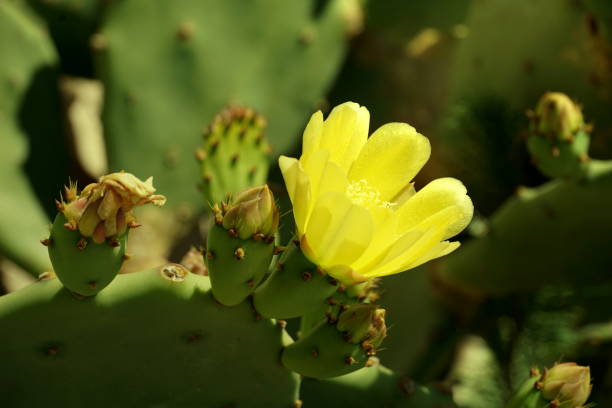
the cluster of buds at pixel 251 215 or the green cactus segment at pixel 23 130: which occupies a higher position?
the cluster of buds at pixel 251 215

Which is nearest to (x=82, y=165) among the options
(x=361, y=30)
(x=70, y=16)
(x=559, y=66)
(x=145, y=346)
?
(x=70, y=16)

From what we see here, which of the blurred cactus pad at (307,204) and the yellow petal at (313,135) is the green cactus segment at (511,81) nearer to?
the blurred cactus pad at (307,204)

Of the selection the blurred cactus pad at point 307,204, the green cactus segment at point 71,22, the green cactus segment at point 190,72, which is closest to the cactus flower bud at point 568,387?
the blurred cactus pad at point 307,204

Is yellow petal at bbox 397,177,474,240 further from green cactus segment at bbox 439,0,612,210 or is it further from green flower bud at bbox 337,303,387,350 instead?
green cactus segment at bbox 439,0,612,210

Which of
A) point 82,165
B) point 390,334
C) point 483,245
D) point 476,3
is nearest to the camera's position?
point 483,245

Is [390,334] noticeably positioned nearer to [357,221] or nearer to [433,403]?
[433,403]

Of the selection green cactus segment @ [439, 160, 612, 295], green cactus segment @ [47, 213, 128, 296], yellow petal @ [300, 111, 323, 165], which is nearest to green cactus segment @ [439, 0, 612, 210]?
green cactus segment @ [439, 160, 612, 295]

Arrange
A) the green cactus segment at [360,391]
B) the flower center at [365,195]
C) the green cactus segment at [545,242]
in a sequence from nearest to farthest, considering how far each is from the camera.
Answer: the flower center at [365,195], the green cactus segment at [360,391], the green cactus segment at [545,242]
